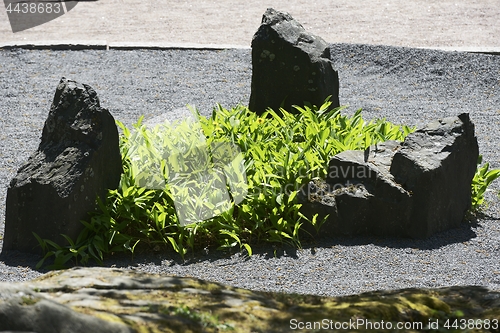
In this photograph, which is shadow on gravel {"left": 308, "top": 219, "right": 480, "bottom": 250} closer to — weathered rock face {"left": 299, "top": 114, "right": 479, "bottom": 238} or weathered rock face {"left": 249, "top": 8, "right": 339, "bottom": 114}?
weathered rock face {"left": 299, "top": 114, "right": 479, "bottom": 238}

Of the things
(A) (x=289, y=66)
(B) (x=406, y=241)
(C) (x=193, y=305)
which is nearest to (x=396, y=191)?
(B) (x=406, y=241)

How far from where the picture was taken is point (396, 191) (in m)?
4.77

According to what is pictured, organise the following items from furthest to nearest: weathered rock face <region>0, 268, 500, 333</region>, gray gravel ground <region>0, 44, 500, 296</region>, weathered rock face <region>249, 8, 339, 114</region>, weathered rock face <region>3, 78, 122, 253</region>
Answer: weathered rock face <region>249, 8, 339, 114</region> < weathered rock face <region>3, 78, 122, 253</region> < gray gravel ground <region>0, 44, 500, 296</region> < weathered rock face <region>0, 268, 500, 333</region>

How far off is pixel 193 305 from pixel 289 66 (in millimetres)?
3973

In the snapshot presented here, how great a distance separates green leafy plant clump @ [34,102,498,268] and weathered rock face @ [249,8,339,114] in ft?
2.24

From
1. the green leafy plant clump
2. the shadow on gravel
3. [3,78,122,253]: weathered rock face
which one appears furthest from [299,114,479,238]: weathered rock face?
[3,78,122,253]: weathered rock face

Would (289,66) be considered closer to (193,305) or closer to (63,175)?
(63,175)

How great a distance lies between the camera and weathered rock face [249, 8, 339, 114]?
6.33 m

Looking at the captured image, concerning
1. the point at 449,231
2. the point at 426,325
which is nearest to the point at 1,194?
the point at 449,231

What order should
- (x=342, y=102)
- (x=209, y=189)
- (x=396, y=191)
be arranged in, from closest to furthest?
1. (x=396, y=191)
2. (x=209, y=189)
3. (x=342, y=102)

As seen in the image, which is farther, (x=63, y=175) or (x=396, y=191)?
(x=396, y=191)

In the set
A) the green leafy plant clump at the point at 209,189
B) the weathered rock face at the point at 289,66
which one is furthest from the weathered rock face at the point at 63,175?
the weathered rock face at the point at 289,66

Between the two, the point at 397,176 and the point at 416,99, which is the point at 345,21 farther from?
the point at 397,176

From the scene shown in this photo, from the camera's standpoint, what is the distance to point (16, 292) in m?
2.22
